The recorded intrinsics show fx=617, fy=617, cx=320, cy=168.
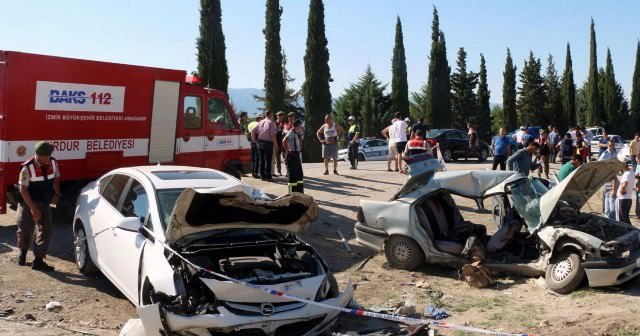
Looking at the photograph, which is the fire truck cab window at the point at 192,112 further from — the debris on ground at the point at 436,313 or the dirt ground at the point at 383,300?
the debris on ground at the point at 436,313

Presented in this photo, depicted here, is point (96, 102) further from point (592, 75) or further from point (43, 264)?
point (592, 75)

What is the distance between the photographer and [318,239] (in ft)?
34.4

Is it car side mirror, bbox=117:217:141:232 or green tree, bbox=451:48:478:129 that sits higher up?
green tree, bbox=451:48:478:129

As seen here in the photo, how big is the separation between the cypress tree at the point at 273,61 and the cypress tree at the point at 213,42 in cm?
312

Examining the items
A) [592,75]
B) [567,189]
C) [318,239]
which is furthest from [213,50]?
[592,75]

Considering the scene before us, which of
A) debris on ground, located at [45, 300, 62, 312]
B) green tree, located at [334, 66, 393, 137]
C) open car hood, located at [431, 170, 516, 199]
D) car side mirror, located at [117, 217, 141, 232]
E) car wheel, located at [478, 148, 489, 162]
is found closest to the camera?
car side mirror, located at [117, 217, 141, 232]

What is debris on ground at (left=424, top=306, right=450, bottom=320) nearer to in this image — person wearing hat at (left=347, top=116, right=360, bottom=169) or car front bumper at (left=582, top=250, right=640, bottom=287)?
car front bumper at (left=582, top=250, right=640, bottom=287)

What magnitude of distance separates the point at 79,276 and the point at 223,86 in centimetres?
3150

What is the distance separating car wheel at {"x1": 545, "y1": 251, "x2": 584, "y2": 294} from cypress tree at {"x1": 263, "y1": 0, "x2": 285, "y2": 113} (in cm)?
3425

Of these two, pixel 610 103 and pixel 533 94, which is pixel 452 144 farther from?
pixel 610 103

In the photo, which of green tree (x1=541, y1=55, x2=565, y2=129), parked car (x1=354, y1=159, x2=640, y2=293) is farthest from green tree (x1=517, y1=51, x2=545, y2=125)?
parked car (x1=354, y1=159, x2=640, y2=293)

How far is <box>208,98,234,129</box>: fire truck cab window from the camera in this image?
42.5 feet

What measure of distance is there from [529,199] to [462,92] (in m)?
49.7

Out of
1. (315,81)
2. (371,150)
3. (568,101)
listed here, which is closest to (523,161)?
(371,150)
